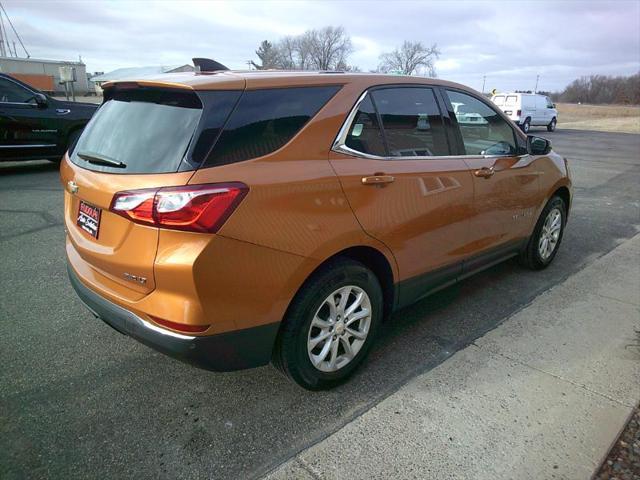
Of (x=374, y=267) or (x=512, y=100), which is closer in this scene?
(x=374, y=267)

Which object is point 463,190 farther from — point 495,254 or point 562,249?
point 562,249

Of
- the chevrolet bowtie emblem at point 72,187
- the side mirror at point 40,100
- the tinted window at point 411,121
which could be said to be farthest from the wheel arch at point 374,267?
the side mirror at point 40,100

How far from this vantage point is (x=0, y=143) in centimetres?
813

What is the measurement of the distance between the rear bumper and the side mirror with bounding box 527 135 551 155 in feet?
9.83

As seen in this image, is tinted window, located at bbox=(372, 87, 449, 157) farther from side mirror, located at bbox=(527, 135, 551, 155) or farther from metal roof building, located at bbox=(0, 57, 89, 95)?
metal roof building, located at bbox=(0, 57, 89, 95)

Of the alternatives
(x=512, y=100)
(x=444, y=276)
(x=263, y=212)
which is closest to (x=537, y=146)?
(x=444, y=276)

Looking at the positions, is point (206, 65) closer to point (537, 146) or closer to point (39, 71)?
point (537, 146)

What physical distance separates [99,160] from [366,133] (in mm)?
1446

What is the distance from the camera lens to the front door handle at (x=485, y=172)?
3.42 metres

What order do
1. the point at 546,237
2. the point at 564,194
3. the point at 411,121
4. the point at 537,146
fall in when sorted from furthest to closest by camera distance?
the point at 564,194 < the point at 546,237 < the point at 537,146 < the point at 411,121

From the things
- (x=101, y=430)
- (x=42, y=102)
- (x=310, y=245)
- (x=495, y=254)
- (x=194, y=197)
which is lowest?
(x=101, y=430)

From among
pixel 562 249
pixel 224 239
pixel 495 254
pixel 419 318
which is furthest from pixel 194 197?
pixel 562 249

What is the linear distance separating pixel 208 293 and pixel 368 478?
42.6 inches

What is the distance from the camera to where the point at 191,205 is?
199 cm
